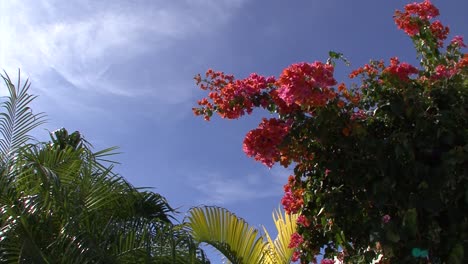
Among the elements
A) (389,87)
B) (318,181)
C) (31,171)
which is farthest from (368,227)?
(31,171)

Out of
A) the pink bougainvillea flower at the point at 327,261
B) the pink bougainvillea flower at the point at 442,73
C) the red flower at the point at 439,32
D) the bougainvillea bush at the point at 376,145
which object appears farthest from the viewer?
the pink bougainvillea flower at the point at 327,261

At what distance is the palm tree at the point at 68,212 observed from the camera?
4.50m

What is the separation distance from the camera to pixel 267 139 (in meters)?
4.48

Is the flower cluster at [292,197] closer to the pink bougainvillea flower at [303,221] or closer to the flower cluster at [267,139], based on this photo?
the pink bougainvillea flower at [303,221]

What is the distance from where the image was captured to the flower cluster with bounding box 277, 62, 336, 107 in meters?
4.17

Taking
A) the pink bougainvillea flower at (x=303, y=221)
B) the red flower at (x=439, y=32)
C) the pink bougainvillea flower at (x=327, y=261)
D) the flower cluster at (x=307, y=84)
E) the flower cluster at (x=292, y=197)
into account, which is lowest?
the pink bougainvillea flower at (x=327, y=261)

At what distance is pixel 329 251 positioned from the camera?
5090mm

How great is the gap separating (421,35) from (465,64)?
0.59 meters

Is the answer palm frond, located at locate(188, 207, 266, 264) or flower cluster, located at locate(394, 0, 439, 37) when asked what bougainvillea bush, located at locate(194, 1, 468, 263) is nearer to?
flower cluster, located at locate(394, 0, 439, 37)

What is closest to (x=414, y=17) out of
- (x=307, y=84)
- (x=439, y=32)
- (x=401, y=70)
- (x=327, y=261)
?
(x=439, y=32)

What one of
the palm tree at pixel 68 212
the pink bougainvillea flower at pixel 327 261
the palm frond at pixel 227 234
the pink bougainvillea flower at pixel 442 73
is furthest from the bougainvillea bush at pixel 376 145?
the palm frond at pixel 227 234

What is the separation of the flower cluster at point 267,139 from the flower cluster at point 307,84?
24 centimetres

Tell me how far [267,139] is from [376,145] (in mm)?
809

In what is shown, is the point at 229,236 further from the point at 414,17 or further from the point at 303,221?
the point at 414,17
